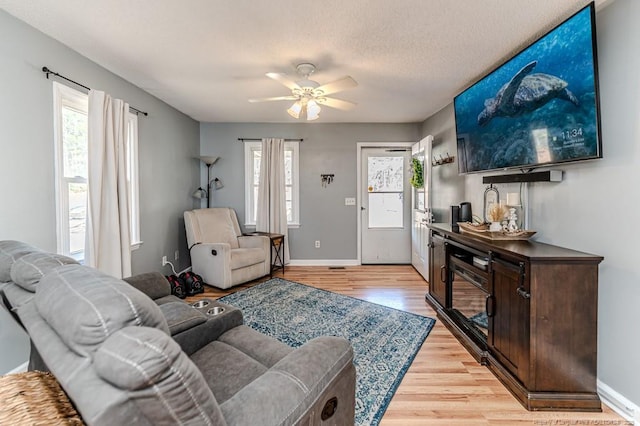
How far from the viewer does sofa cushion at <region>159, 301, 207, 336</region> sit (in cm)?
145

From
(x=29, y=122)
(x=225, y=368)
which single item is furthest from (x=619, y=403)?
(x=29, y=122)

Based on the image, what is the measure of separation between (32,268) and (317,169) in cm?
407

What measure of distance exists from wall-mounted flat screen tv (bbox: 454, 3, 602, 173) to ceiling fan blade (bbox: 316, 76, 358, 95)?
1.14 metres

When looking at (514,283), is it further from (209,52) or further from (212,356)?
(209,52)

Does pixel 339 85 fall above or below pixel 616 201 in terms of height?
above

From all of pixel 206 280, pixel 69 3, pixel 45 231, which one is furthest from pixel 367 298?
pixel 69 3

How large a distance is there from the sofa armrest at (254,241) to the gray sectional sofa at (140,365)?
284 centimetres

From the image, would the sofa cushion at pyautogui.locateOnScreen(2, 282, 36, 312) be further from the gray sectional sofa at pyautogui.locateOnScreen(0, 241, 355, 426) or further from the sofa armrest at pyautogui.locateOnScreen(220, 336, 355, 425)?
the sofa armrest at pyautogui.locateOnScreen(220, 336, 355, 425)

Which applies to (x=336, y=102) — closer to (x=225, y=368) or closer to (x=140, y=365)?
(x=225, y=368)

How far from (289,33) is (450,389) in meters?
2.62

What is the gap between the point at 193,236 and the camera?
399cm

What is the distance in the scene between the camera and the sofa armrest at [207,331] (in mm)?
1476

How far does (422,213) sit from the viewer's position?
4352mm

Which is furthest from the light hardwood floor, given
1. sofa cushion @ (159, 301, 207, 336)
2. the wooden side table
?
the wooden side table
